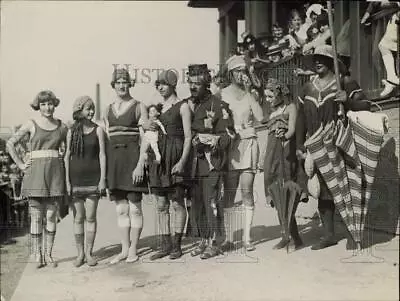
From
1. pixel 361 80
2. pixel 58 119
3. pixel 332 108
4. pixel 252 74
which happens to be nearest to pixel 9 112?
pixel 58 119

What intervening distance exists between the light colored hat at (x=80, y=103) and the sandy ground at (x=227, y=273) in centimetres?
48

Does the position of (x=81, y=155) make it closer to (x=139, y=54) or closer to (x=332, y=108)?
(x=139, y=54)

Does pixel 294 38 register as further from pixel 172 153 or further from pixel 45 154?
pixel 45 154

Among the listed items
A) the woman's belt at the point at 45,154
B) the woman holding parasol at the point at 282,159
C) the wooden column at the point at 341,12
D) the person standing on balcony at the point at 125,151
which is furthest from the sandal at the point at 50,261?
the wooden column at the point at 341,12

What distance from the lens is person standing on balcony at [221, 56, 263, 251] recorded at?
102 inches

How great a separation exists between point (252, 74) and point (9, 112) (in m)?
1.24

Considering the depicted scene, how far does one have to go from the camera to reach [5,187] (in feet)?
8.81

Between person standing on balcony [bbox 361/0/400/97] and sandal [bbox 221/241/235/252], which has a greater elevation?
person standing on balcony [bbox 361/0/400/97]

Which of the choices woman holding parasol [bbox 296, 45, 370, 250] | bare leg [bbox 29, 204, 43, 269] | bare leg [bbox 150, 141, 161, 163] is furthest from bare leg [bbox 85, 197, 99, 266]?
woman holding parasol [bbox 296, 45, 370, 250]

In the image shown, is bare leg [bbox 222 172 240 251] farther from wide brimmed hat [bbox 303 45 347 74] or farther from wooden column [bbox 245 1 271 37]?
wooden column [bbox 245 1 271 37]

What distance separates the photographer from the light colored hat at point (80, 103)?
253cm

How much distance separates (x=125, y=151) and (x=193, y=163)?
340 millimetres

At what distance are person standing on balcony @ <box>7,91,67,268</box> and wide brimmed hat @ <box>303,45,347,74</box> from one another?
1.25 metres

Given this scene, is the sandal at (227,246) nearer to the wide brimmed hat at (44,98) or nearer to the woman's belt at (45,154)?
the woman's belt at (45,154)
